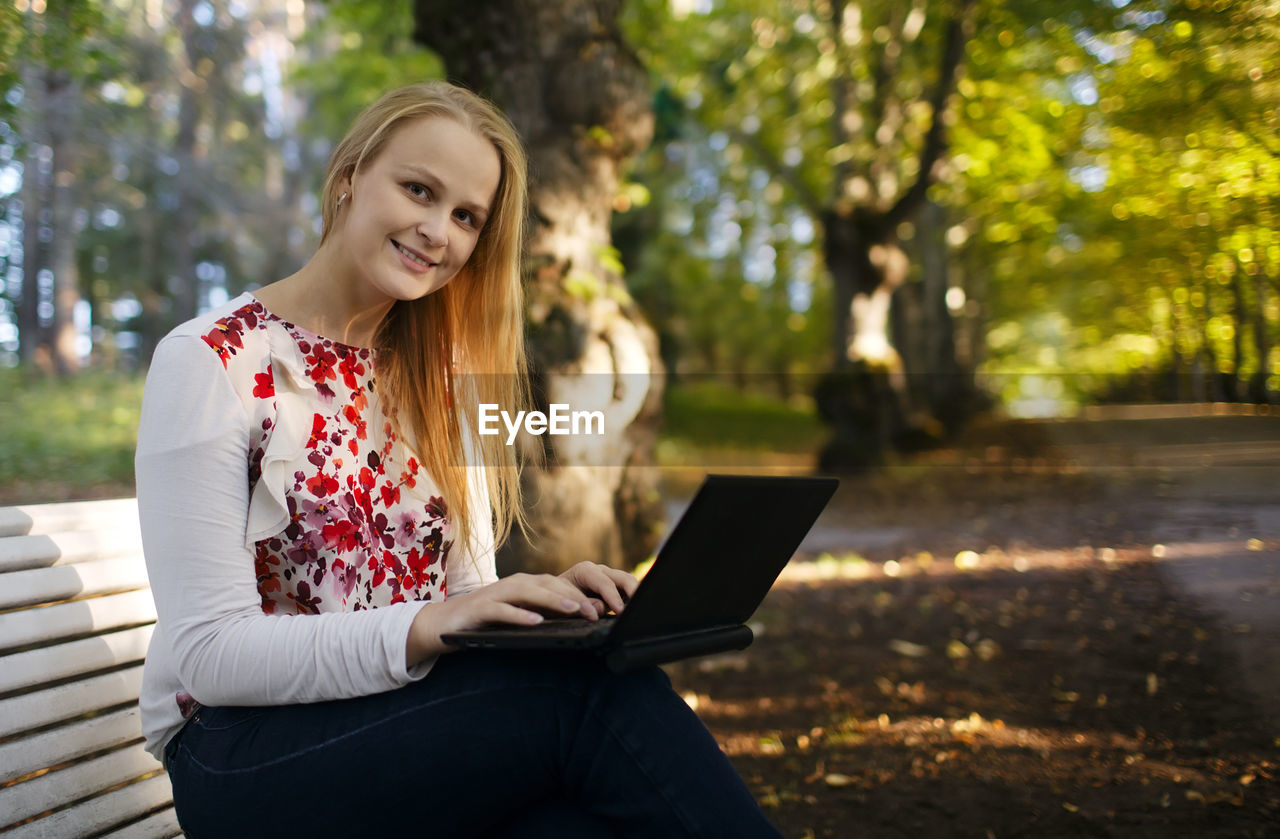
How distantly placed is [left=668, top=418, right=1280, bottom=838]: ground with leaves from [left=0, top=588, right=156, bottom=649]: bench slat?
2073 millimetres

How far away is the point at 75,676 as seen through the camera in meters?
1.74

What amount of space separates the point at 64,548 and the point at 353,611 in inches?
25.7

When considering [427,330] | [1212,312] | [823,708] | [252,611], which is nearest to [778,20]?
[1212,312]

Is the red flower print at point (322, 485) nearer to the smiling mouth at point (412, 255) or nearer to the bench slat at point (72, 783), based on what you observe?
the smiling mouth at point (412, 255)

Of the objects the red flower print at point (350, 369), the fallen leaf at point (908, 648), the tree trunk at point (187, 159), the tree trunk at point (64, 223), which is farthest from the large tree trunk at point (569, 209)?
the tree trunk at point (187, 159)

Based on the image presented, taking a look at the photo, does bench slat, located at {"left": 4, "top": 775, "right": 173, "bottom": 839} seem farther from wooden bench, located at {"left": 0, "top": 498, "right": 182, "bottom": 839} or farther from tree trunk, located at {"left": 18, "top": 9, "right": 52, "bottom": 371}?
tree trunk, located at {"left": 18, "top": 9, "right": 52, "bottom": 371}

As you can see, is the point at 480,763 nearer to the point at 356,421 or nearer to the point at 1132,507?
the point at 356,421

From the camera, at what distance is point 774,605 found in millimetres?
6438

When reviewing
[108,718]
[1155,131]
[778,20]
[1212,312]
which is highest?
[778,20]

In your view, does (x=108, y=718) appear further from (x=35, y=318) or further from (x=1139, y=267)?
(x=35, y=318)

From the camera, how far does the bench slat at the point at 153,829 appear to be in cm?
179

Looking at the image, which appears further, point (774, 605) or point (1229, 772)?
point (774, 605)

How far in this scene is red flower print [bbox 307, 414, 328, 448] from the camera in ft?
5.44

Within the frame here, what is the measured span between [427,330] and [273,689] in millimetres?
808
